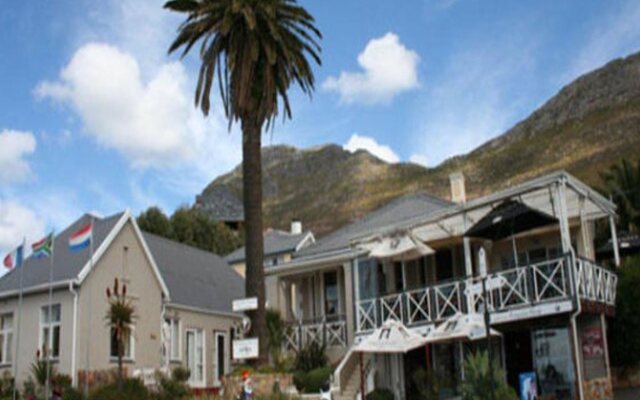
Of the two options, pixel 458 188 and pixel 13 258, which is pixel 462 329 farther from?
pixel 13 258

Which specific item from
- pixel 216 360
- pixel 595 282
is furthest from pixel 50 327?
pixel 595 282

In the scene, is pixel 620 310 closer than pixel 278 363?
Yes

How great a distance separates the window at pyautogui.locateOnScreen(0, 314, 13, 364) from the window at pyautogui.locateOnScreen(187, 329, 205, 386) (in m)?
7.12

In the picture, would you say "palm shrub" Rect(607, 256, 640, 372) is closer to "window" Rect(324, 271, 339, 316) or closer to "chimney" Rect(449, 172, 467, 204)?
"chimney" Rect(449, 172, 467, 204)

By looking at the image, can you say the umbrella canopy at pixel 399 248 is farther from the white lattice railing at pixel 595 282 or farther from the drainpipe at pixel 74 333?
the drainpipe at pixel 74 333

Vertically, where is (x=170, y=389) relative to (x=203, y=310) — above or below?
below

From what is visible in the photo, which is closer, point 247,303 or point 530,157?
point 247,303

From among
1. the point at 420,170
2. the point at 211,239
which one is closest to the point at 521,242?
the point at 211,239

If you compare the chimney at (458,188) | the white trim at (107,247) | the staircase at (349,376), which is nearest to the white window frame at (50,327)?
the white trim at (107,247)

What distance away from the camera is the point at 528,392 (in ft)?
60.4

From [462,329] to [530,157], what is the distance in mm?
103438

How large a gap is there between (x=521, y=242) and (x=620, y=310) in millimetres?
3776

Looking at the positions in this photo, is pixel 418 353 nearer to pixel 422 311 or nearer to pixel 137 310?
pixel 422 311

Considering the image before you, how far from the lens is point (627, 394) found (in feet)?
75.6
